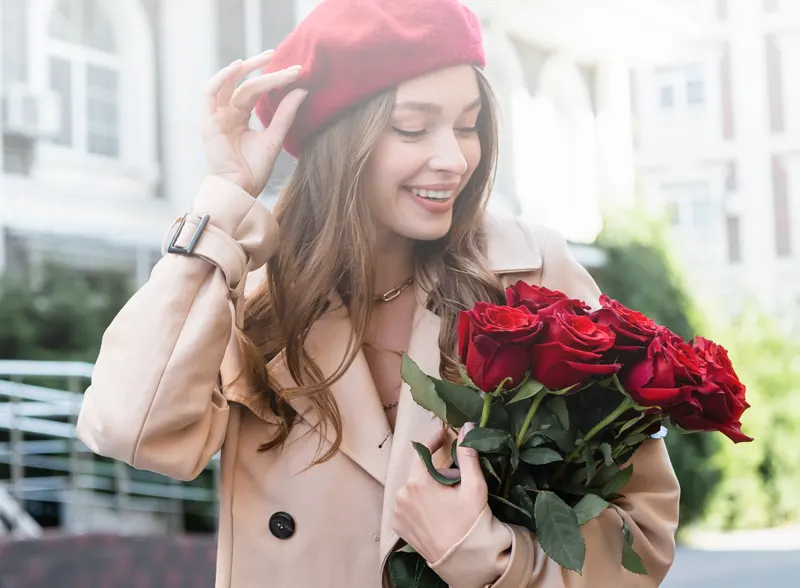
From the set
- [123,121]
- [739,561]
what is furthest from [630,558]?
[123,121]

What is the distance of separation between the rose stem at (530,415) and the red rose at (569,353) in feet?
0.05

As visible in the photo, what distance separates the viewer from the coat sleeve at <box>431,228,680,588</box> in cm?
112

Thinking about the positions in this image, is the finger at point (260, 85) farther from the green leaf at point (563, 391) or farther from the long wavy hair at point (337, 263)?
the green leaf at point (563, 391)

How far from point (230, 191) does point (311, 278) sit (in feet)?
0.51

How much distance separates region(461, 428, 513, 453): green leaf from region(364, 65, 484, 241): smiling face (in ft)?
1.10

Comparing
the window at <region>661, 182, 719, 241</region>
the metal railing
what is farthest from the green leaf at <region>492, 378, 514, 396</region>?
the window at <region>661, 182, 719, 241</region>

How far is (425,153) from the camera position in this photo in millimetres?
1323

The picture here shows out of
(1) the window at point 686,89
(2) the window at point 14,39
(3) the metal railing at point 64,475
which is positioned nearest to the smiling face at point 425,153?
(3) the metal railing at point 64,475

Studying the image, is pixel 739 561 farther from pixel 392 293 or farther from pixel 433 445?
pixel 433 445

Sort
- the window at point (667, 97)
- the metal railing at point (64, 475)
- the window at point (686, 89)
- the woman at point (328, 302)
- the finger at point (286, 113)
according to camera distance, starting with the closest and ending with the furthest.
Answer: the woman at point (328, 302), the finger at point (286, 113), the metal railing at point (64, 475), the window at point (667, 97), the window at point (686, 89)

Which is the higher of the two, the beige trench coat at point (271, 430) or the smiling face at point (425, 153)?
the smiling face at point (425, 153)

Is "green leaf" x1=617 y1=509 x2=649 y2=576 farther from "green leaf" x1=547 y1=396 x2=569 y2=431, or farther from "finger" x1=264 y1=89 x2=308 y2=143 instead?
"finger" x1=264 y1=89 x2=308 y2=143

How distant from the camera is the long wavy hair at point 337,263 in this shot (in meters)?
1.35

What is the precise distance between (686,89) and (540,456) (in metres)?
13.6
